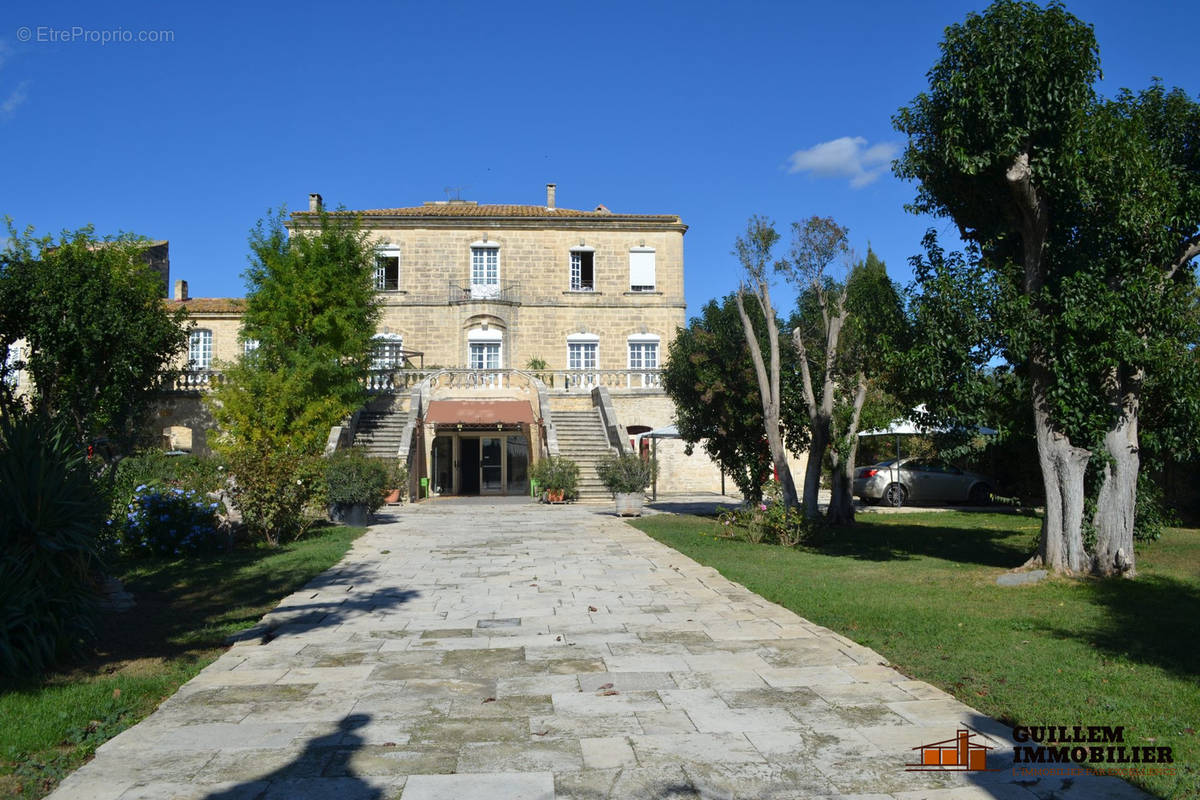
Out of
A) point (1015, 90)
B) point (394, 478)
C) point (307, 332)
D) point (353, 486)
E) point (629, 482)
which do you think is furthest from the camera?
point (307, 332)

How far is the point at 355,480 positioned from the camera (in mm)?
16953

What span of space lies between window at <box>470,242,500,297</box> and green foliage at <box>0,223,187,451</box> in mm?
12605

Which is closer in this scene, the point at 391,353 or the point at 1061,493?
the point at 1061,493

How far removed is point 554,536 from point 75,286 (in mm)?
13978

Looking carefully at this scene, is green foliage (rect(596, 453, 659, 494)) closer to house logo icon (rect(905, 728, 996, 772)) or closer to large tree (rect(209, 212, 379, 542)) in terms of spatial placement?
large tree (rect(209, 212, 379, 542))

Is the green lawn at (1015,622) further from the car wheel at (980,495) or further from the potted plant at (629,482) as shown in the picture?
the car wheel at (980,495)

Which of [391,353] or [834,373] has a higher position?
[391,353]

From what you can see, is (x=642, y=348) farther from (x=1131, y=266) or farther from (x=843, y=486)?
(x=1131, y=266)

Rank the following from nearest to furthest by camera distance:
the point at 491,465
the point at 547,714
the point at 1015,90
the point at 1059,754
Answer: the point at 1059,754, the point at 547,714, the point at 1015,90, the point at 491,465

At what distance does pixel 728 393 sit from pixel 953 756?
1257 cm

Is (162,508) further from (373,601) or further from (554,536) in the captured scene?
(554,536)

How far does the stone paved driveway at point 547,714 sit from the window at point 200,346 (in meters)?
28.0

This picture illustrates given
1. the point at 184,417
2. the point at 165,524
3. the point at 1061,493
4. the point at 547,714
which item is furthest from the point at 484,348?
the point at 547,714

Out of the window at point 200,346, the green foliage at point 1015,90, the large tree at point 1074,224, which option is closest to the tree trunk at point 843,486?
the large tree at point 1074,224
